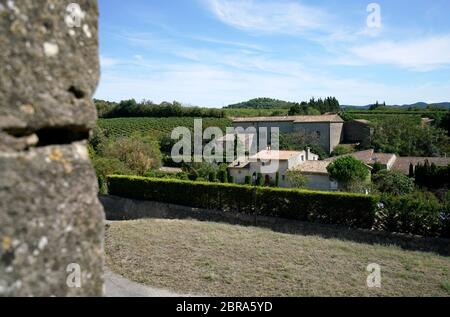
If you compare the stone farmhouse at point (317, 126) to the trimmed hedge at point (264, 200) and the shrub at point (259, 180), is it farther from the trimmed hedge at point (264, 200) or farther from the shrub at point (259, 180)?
the trimmed hedge at point (264, 200)

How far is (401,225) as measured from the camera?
16.4m

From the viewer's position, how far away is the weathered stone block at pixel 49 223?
146 cm

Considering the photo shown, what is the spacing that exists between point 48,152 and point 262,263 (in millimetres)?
11215

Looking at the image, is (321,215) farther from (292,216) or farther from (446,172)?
(446,172)

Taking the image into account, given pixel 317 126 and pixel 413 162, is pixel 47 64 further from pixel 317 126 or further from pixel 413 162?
pixel 317 126

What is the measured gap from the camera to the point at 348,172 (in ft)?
81.7

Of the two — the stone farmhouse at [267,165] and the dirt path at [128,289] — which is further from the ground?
the stone farmhouse at [267,165]

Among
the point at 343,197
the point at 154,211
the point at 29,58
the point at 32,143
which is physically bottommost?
the point at 154,211

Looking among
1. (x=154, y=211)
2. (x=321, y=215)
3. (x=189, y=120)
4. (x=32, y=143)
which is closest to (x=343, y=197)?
(x=321, y=215)

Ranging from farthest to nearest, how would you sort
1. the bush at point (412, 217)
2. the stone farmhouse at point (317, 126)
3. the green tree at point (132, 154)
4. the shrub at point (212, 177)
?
the stone farmhouse at point (317, 126), the green tree at point (132, 154), the shrub at point (212, 177), the bush at point (412, 217)

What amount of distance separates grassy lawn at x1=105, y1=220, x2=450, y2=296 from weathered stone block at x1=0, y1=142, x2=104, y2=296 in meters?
8.48

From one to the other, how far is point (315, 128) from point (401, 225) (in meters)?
38.3

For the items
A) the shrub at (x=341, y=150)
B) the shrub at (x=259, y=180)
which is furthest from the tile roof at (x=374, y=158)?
the shrub at (x=341, y=150)

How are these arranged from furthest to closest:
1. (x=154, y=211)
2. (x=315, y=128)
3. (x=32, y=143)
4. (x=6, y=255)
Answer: (x=315, y=128)
(x=154, y=211)
(x=32, y=143)
(x=6, y=255)
